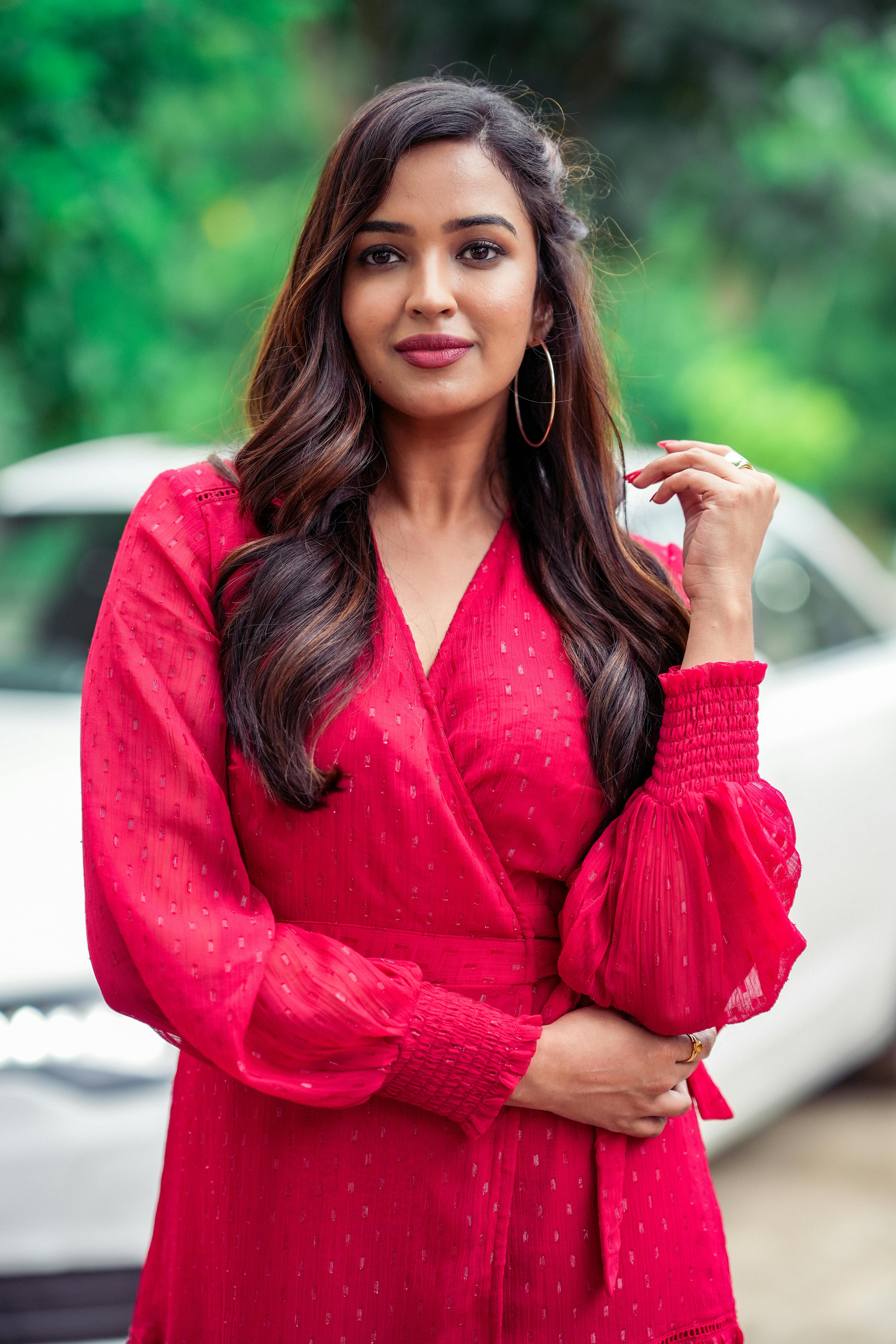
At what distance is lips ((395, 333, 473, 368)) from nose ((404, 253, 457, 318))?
28 mm

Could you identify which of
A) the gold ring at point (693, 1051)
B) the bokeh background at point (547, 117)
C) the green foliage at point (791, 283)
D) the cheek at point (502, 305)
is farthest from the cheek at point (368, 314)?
the green foliage at point (791, 283)

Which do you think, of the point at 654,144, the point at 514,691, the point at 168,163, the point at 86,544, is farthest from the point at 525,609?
the point at 654,144

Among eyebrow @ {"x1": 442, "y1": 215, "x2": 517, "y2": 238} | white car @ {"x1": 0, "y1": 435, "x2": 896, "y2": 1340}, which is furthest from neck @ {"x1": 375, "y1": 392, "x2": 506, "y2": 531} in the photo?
white car @ {"x1": 0, "y1": 435, "x2": 896, "y2": 1340}

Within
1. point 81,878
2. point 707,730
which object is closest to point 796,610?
point 81,878

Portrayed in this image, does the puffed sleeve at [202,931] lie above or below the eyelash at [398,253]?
below

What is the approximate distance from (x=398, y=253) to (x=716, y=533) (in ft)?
1.83

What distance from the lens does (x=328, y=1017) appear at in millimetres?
1476

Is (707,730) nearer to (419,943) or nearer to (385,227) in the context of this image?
(419,943)

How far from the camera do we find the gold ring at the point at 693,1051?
1710mm

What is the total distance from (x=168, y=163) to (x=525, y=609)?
4659 mm

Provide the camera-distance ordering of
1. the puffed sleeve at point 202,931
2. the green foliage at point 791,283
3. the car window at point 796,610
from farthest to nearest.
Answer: the green foliage at point 791,283 < the car window at point 796,610 < the puffed sleeve at point 202,931

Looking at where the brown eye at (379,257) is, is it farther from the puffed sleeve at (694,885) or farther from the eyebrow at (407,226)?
the puffed sleeve at (694,885)

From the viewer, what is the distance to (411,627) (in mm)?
1733

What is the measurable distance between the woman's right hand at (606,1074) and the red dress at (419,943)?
3 cm
